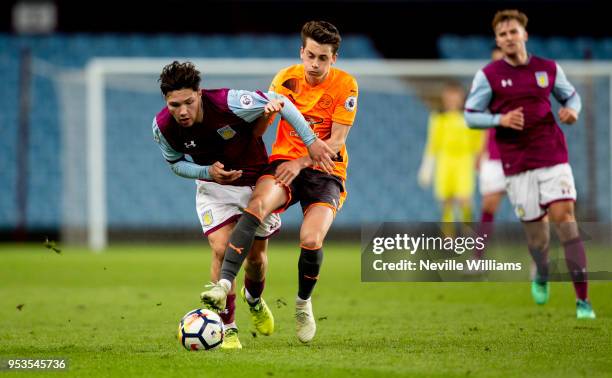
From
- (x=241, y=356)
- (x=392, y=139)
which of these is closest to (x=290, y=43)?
(x=392, y=139)

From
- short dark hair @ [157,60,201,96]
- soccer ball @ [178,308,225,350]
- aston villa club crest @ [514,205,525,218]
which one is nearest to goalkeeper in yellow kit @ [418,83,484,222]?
aston villa club crest @ [514,205,525,218]

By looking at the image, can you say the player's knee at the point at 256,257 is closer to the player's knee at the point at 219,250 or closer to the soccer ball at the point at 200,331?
the player's knee at the point at 219,250

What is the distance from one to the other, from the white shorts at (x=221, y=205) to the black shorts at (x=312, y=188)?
0.20m

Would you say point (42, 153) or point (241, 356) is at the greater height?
point (42, 153)

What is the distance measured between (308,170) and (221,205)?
62 centimetres

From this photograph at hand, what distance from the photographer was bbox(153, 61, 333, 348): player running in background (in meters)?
6.40

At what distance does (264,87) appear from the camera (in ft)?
55.4

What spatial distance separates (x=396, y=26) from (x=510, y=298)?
43.4 feet

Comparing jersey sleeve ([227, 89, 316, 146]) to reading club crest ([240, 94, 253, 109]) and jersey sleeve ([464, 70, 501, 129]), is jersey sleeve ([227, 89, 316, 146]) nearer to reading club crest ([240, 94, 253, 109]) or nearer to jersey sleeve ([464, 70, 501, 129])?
reading club crest ([240, 94, 253, 109])

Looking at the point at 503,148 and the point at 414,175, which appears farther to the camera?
the point at 414,175

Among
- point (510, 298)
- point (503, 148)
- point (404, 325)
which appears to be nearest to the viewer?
point (404, 325)

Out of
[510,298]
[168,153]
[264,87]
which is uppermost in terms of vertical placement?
[264,87]

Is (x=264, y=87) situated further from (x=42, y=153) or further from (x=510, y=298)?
(x=510, y=298)

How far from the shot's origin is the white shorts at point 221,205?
6.81 m
